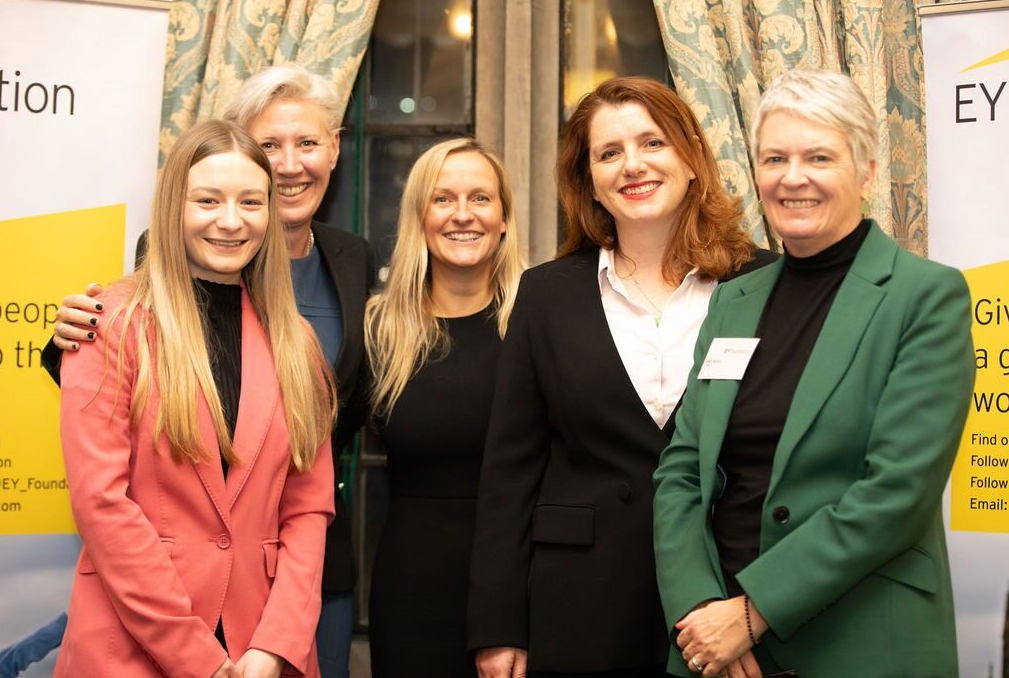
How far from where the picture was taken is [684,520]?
1801mm

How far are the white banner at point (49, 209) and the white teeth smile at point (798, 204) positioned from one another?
6.21 feet

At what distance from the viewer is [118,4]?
2.83 metres

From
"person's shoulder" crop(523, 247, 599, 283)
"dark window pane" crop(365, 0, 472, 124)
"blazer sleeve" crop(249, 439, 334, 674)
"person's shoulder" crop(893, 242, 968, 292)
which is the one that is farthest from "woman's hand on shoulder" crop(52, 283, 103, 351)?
"dark window pane" crop(365, 0, 472, 124)

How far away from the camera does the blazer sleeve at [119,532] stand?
1.81m

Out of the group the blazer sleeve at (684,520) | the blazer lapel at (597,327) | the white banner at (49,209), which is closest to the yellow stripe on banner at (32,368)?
the white banner at (49,209)

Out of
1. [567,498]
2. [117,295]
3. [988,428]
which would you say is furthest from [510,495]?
[988,428]

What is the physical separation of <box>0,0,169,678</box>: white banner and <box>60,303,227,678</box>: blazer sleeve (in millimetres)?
984

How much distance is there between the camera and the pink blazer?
1.82m

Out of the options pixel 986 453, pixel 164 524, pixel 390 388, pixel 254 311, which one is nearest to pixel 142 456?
pixel 164 524

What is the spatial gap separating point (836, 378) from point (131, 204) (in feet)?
6.75

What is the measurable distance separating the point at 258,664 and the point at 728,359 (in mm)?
1050

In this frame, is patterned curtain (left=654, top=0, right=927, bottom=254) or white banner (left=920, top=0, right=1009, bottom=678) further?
patterned curtain (left=654, top=0, right=927, bottom=254)

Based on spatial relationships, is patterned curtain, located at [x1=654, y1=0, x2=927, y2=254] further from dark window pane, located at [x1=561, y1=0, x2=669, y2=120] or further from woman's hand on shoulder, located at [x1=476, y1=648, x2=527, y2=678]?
woman's hand on shoulder, located at [x1=476, y1=648, x2=527, y2=678]

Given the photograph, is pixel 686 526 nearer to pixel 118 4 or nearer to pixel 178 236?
pixel 178 236
